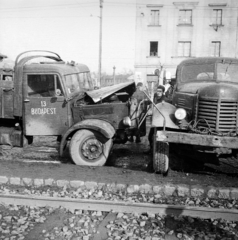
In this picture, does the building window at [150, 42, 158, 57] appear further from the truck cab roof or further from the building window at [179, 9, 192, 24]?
the truck cab roof

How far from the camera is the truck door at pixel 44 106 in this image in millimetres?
7160

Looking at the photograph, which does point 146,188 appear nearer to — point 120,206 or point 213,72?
point 120,206

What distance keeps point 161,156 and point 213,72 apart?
218 centimetres

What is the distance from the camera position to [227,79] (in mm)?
6895

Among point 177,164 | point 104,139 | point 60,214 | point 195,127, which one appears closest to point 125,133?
point 104,139

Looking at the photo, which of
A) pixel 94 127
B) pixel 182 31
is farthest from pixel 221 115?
pixel 182 31

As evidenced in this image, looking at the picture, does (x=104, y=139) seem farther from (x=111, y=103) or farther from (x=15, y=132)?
(x=15, y=132)

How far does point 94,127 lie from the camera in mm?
6840

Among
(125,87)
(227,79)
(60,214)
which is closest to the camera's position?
(60,214)

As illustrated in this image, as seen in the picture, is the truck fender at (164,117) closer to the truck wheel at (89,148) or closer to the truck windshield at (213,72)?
the truck windshield at (213,72)

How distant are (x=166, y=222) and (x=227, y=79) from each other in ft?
11.6

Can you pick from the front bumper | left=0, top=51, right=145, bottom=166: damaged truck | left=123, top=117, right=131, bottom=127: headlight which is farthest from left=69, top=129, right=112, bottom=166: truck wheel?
the front bumper

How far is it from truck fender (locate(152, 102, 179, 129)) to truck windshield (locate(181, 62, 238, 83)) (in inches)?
45.5

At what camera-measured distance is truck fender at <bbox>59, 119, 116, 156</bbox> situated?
22.2ft
